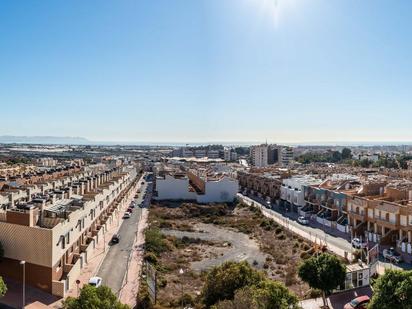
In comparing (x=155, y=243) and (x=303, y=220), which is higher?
(x=155, y=243)

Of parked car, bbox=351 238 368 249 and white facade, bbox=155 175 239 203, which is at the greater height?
white facade, bbox=155 175 239 203

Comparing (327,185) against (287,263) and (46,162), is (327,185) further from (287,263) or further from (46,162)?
(46,162)

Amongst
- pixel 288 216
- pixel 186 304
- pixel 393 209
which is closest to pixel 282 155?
pixel 288 216

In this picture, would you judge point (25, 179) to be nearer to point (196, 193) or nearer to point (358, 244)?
point (196, 193)

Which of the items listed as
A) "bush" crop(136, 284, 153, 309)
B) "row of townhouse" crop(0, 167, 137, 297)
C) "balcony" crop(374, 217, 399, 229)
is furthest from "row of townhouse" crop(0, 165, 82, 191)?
"balcony" crop(374, 217, 399, 229)

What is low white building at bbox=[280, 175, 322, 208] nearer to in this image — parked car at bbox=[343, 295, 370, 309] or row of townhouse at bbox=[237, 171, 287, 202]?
row of townhouse at bbox=[237, 171, 287, 202]

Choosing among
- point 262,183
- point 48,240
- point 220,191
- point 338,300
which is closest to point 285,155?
point 262,183
